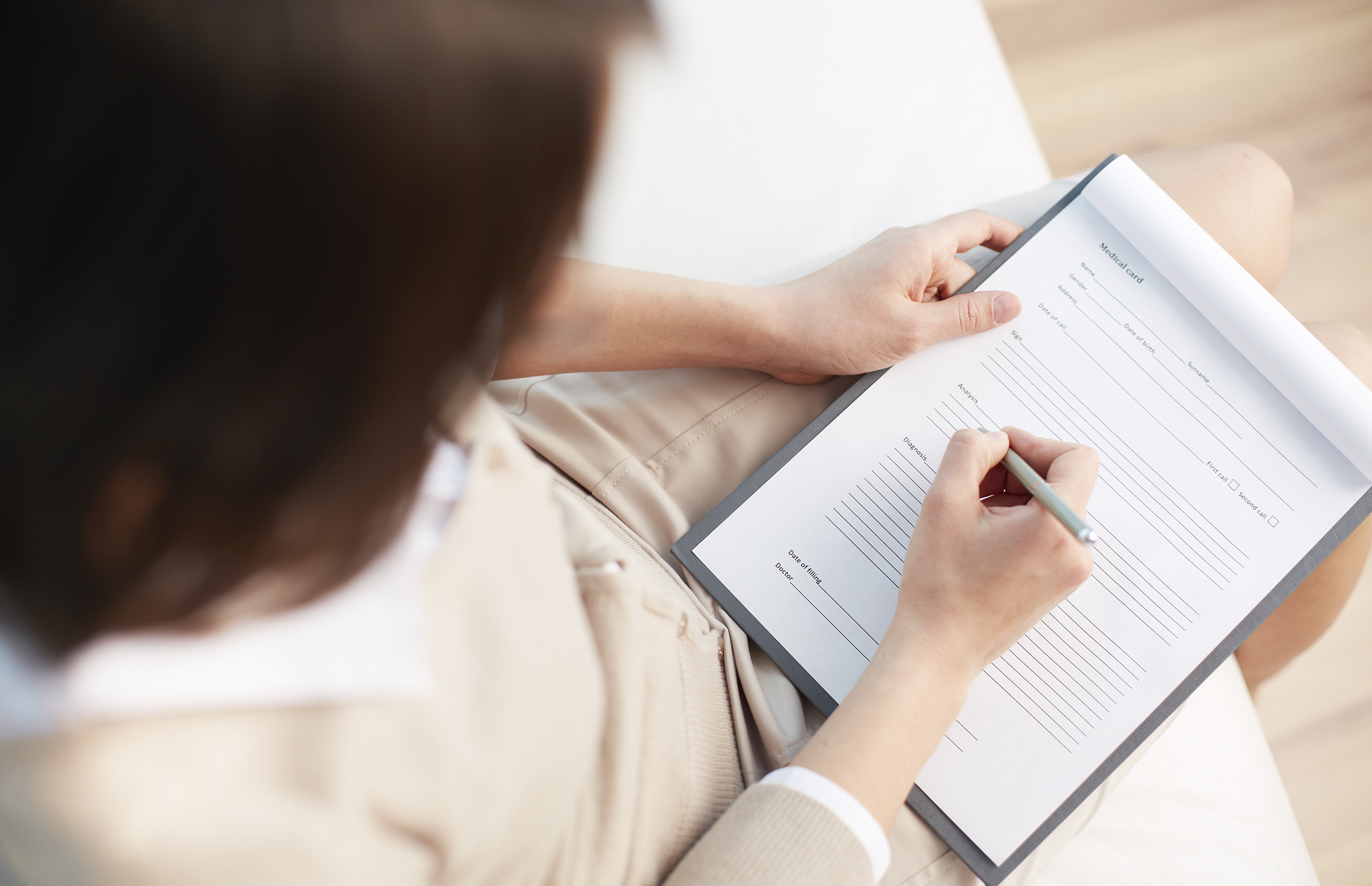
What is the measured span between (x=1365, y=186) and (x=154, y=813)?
157 centimetres

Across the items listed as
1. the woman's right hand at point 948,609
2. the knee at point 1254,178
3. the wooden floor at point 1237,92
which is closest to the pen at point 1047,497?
the woman's right hand at point 948,609

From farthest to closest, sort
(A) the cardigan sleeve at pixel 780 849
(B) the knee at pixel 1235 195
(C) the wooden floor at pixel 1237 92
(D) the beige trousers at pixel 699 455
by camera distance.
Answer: (C) the wooden floor at pixel 1237 92, (B) the knee at pixel 1235 195, (D) the beige trousers at pixel 699 455, (A) the cardigan sleeve at pixel 780 849

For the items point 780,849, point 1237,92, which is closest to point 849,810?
point 780,849

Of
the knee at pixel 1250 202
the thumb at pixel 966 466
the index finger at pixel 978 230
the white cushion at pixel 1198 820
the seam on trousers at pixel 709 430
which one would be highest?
the knee at pixel 1250 202

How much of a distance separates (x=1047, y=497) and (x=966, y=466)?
0.05 metres

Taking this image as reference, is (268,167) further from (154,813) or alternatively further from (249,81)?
(154,813)

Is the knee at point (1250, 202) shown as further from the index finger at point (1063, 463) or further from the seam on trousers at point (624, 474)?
the seam on trousers at point (624, 474)

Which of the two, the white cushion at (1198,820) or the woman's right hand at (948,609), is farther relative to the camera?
the white cushion at (1198,820)

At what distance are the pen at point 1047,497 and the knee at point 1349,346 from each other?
315mm

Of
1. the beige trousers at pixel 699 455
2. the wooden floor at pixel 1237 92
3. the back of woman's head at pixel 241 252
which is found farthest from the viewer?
the wooden floor at pixel 1237 92

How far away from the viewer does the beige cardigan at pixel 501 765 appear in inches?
11.2

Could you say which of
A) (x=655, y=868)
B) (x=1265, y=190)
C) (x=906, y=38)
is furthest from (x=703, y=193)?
(x=655, y=868)

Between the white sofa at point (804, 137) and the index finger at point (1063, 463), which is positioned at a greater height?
the white sofa at point (804, 137)

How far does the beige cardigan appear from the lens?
0.28 m
